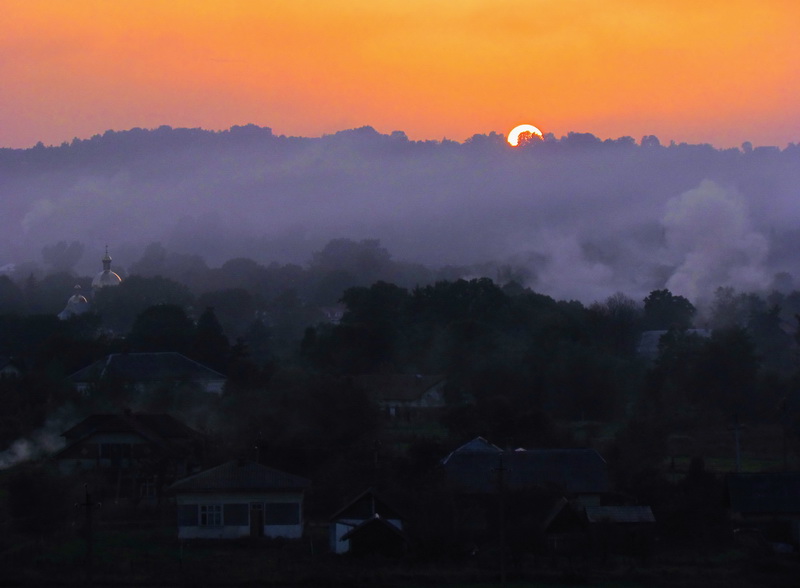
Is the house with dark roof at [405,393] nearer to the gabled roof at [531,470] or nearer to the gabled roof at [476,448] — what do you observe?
the gabled roof at [476,448]

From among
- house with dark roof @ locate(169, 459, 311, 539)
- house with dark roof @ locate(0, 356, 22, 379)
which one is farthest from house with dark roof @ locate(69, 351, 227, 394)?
house with dark roof @ locate(169, 459, 311, 539)

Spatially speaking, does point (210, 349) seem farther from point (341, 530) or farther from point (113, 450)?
point (341, 530)

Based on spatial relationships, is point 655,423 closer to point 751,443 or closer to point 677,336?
point 751,443

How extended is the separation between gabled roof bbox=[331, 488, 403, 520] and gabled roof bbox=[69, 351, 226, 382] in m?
22.1

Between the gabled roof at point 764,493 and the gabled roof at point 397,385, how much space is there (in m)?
18.3

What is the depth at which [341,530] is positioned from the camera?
26.9 m

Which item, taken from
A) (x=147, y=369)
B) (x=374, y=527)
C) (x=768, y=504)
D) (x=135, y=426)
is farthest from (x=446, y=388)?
(x=374, y=527)

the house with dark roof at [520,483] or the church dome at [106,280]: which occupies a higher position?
the church dome at [106,280]

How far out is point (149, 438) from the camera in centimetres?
3462

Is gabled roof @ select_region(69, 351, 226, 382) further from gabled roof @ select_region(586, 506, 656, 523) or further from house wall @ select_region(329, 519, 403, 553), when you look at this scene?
gabled roof @ select_region(586, 506, 656, 523)

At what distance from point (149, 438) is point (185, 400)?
1056 cm

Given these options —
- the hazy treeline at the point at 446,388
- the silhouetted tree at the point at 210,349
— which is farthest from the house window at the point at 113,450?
the silhouetted tree at the point at 210,349

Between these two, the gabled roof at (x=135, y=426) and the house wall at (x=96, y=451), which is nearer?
the house wall at (x=96, y=451)

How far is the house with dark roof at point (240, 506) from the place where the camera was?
28.6 meters
